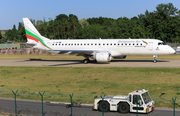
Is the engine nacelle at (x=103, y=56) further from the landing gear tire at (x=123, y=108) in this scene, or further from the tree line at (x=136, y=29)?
the tree line at (x=136, y=29)

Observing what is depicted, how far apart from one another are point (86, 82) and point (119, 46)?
60.4 ft

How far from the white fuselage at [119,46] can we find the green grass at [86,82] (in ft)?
29.5

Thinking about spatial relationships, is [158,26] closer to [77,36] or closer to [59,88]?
[77,36]

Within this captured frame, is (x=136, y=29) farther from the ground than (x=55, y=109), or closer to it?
farther from the ground

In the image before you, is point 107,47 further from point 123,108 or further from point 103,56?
point 123,108

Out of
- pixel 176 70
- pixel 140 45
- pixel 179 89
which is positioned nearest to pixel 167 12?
pixel 140 45

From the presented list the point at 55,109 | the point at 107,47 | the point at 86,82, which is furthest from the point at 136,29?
the point at 55,109

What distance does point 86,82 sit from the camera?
3253cm

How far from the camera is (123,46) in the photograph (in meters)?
48.5

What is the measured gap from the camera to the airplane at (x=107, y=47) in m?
46.9

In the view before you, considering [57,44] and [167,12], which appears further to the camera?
[167,12]

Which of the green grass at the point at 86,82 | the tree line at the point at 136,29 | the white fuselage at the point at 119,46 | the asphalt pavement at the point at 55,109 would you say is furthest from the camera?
the tree line at the point at 136,29

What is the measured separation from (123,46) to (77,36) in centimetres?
6149

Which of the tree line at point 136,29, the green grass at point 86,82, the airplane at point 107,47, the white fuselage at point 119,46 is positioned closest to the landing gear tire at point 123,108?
the green grass at point 86,82
